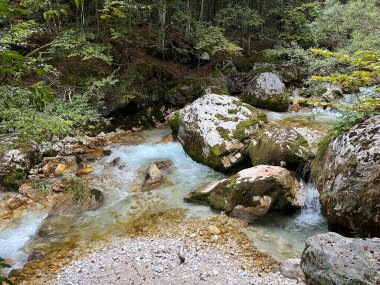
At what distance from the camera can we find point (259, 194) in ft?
22.2

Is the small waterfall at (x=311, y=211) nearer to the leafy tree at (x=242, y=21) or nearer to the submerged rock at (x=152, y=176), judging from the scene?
the submerged rock at (x=152, y=176)

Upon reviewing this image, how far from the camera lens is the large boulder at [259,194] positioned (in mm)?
6734

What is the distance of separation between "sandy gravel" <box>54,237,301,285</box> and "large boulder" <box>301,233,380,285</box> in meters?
0.66

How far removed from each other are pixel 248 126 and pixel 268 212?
3742 mm

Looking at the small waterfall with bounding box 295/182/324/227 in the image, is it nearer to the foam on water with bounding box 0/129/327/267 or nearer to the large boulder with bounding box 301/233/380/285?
the foam on water with bounding box 0/129/327/267

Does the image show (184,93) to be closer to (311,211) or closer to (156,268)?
(311,211)

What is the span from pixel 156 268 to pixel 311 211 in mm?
3896

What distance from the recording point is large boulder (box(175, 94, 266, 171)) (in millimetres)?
9203

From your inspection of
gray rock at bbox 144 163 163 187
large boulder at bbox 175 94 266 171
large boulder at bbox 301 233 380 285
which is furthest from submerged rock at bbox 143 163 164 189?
large boulder at bbox 301 233 380 285

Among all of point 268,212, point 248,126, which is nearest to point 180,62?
point 248,126

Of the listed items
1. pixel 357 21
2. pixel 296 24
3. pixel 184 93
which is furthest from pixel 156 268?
pixel 296 24

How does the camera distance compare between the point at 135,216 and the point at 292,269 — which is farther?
the point at 135,216

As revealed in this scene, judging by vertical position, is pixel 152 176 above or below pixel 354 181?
below

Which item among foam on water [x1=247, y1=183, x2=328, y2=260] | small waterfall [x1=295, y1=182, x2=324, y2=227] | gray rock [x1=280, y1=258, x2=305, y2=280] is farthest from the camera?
small waterfall [x1=295, y1=182, x2=324, y2=227]
